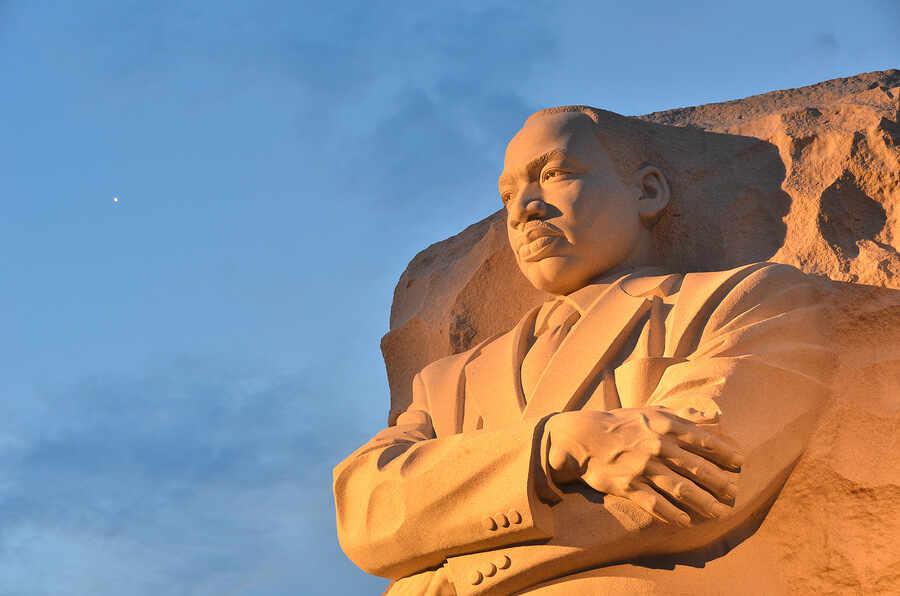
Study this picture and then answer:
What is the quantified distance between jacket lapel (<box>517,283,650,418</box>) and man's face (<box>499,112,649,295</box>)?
16.3 inches

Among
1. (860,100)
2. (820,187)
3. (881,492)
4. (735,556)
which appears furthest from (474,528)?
(860,100)

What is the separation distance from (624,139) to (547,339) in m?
1.21

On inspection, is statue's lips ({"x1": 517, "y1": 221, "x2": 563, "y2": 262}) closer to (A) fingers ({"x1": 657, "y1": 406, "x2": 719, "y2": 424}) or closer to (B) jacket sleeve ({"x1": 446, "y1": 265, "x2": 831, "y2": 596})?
(B) jacket sleeve ({"x1": 446, "y1": 265, "x2": 831, "y2": 596})

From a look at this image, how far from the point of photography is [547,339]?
507 cm

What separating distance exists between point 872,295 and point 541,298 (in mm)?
1984

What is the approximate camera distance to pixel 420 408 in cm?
538

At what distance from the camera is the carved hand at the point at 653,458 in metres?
3.75

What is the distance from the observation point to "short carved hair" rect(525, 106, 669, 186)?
548 cm

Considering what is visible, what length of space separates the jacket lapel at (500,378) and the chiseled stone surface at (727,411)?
15 millimetres

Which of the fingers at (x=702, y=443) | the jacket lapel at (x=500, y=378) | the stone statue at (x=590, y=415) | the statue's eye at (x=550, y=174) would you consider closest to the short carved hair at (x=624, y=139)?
the stone statue at (x=590, y=415)

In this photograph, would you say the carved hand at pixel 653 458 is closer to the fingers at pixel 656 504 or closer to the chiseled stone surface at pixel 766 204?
the fingers at pixel 656 504

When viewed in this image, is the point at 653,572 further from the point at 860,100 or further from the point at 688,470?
the point at 860,100

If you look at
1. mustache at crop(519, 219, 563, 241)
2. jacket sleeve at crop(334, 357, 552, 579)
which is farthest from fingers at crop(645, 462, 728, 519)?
mustache at crop(519, 219, 563, 241)

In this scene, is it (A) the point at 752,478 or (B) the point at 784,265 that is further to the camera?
(B) the point at 784,265
